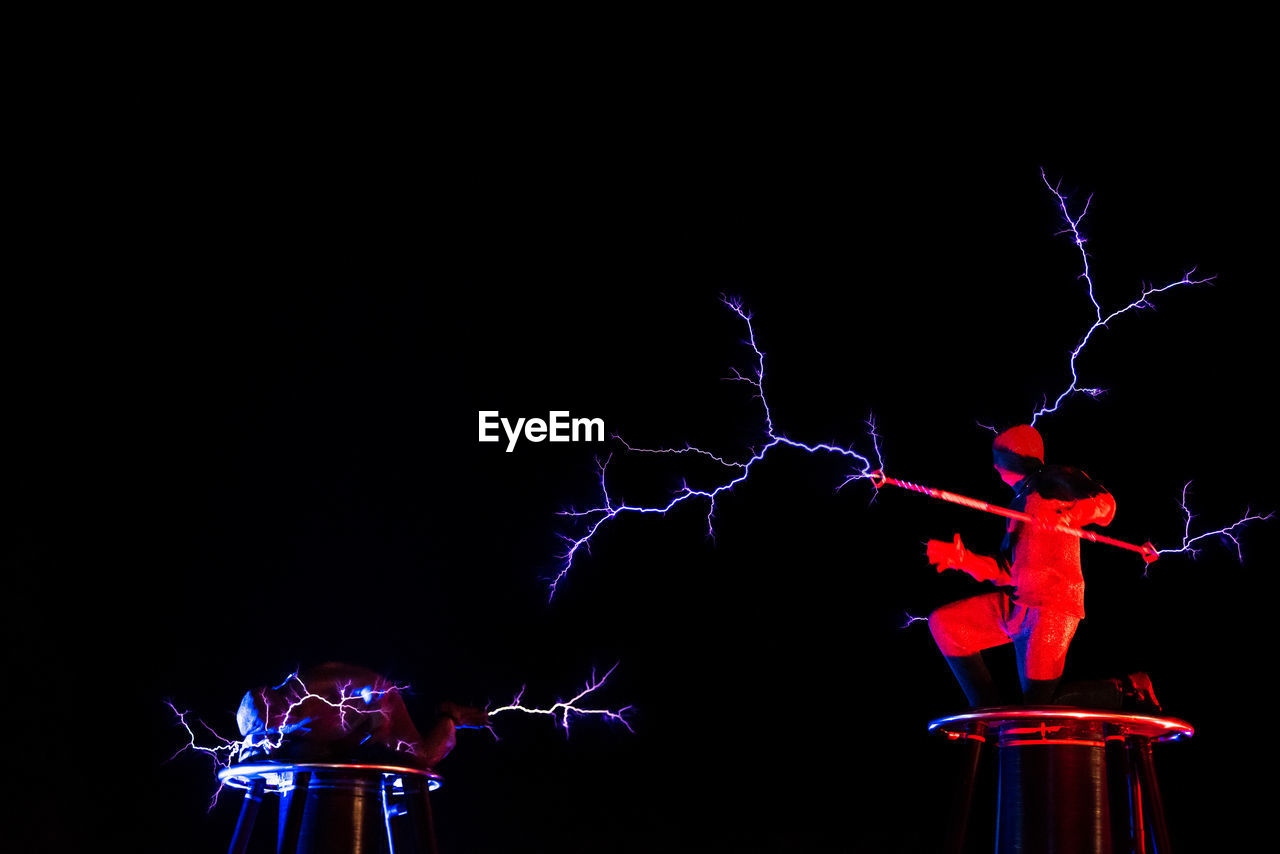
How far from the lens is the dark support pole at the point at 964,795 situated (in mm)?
4078

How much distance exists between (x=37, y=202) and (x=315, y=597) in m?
A: 2.20

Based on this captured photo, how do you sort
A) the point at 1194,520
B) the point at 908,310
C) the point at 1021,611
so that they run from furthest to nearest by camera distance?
the point at 908,310 < the point at 1194,520 < the point at 1021,611

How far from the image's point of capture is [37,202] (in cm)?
632

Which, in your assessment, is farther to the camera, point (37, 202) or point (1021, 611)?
point (37, 202)

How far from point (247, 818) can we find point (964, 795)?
2.27 m

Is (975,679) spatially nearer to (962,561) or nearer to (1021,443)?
(962,561)

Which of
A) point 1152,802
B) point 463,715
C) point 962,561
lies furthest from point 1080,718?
point 463,715

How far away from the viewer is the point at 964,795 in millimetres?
4148

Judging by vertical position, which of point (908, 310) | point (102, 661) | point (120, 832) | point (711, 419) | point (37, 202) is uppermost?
point (37, 202)

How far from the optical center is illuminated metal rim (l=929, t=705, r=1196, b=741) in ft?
12.8

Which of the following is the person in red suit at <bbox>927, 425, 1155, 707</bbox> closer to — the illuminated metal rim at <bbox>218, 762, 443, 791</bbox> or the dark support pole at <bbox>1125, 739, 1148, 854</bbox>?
the dark support pole at <bbox>1125, 739, 1148, 854</bbox>

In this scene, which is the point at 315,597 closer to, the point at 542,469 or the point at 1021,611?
the point at 542,469

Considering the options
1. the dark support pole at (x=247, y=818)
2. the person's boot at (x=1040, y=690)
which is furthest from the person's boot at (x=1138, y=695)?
the dark support pole at (x=247, y=818)

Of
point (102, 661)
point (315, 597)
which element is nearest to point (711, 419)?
point (315, 597)
